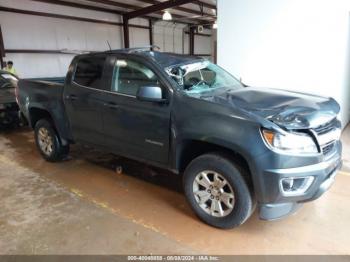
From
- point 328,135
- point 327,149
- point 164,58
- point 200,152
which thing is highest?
point 164,58

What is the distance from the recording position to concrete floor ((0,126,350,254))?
8.13 feet

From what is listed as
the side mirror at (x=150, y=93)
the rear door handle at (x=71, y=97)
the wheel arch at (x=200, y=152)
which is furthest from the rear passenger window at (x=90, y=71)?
the wheel arch at (x=200, y=152)

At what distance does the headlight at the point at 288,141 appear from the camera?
7.34ft

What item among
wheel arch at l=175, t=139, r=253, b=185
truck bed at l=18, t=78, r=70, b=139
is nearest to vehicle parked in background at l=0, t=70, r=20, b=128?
truck bed at l=18, t=78, r=70, b=139

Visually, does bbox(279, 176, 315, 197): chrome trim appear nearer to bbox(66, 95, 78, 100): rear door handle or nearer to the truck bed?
bbox(66, 95, 78, 100): rear door handle

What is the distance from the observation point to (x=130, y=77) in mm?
3277

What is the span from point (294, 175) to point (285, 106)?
0.66m

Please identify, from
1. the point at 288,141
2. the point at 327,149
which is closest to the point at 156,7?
the point at 327,149

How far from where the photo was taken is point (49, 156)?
14.8ft

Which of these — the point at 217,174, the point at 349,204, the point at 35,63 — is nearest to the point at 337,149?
the point at 349,204

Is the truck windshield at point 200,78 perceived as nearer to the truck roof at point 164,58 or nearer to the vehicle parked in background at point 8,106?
the truck roof at point 164,58

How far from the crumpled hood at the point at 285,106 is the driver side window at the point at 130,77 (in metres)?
0.78

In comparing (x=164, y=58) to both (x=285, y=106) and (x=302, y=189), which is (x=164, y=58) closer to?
(x=285, y=106)

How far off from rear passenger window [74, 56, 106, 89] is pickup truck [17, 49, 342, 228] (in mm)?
14
